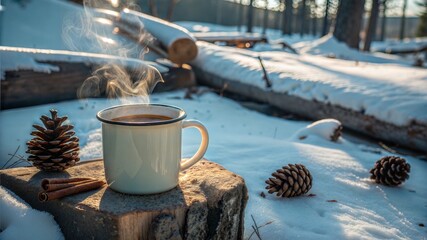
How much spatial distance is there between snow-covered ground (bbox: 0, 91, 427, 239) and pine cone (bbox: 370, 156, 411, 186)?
0.06 metres

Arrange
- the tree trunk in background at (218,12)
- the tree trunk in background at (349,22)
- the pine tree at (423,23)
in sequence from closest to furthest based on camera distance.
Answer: the tree trunk in background at (349,22) → the pine tree at (423,23) → the tree trunk in background at (218,12)

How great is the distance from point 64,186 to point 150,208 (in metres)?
0.38

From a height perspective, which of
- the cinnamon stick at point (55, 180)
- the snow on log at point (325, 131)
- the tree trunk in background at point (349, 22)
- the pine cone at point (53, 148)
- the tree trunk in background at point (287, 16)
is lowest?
the snow on log at point (325, 131)

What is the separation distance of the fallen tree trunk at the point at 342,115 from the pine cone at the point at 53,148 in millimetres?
3168

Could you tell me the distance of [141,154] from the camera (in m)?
1.33

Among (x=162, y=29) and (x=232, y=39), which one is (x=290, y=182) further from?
(x=232, y=39)

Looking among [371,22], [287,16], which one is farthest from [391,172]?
[287,16]

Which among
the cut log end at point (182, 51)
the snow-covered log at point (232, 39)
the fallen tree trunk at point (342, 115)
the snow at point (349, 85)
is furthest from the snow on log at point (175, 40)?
the snow-covered log at point (232, 39)

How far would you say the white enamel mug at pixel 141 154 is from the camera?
1.32m

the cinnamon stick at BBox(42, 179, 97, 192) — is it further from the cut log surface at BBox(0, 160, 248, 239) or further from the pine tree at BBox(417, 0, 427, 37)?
the pine tree at BBox(417, 0, 427, 37)

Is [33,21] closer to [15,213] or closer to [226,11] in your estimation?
[15,213]

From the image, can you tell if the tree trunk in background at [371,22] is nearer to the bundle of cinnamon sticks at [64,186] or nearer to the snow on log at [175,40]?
the snow on log at [175,40]

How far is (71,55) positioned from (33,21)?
2.96m

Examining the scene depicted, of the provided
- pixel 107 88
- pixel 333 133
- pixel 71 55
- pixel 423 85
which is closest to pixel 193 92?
pixel 107 88
